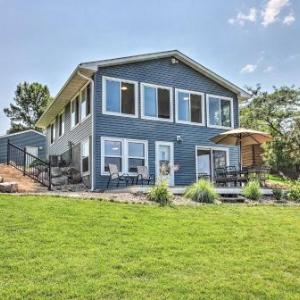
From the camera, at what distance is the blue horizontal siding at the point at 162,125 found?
50.9 ft

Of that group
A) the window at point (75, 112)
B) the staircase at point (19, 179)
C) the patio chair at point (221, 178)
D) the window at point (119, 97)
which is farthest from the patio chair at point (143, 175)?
the window at point (75, 112)

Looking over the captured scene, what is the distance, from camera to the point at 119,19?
14.0 meters

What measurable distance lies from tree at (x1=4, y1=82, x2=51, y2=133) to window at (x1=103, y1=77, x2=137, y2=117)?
32.2 metres

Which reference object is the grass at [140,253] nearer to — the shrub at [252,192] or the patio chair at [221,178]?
the shrub at [252,192]

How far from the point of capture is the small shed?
31000 mm

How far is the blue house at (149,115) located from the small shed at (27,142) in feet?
41.1

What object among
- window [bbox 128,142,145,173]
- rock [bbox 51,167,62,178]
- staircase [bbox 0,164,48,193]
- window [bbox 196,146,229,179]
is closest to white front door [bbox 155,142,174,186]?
window [bbox 128,142,145,173]

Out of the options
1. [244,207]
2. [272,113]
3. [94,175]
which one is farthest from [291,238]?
[272,113]

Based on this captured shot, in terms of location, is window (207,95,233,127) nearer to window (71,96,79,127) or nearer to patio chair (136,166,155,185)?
patio chair (136,166,155,185)

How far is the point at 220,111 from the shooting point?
18625 millimetres

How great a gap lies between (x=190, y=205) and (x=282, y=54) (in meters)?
10.9

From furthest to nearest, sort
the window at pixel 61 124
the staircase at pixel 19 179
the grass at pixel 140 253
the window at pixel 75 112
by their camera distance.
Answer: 1. the window at pixel 61 124
2. the window at pixel 75 112
3. the staircase at pixel 19 179
4. the grass at pixel 140 253

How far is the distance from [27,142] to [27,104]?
16929mm

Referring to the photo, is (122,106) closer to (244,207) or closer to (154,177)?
(154,177)
